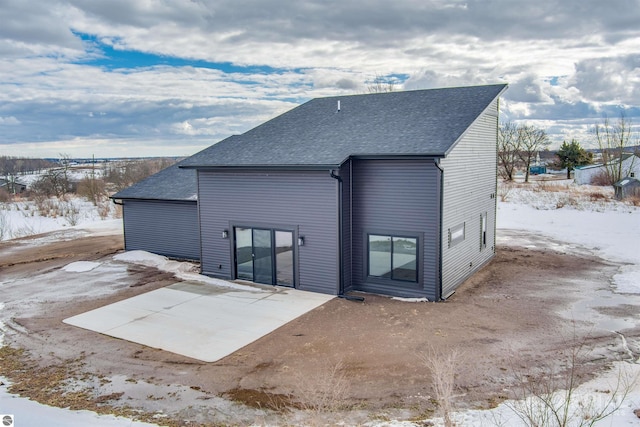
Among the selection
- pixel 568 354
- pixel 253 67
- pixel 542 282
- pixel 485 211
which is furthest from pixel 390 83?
pixel 568 354

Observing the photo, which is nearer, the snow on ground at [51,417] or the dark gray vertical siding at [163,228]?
the snow on ground at [51,417]

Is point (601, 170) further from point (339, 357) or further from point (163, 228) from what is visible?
point (339, 357)

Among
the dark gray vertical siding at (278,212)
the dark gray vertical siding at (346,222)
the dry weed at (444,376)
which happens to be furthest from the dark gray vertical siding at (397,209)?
the dry weed at (444,376)

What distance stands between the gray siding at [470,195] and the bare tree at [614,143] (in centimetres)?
2740

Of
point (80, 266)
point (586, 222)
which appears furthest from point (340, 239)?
point (586, 222)

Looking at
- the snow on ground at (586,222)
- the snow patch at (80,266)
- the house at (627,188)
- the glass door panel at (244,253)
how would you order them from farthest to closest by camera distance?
the house at (627,188), the snow on ground at (586,222), the snow patch at (80,266), the glass door panel at (244,253)

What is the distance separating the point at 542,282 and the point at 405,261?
431 cm

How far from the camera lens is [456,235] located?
38.5 ft

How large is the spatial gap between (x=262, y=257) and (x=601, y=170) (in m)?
39.5

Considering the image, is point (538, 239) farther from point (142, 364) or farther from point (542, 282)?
point (142, 364)

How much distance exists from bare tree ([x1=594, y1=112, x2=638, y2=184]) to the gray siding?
27402mm

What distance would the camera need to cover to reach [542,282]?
1247cm

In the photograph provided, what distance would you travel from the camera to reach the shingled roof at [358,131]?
11016mm

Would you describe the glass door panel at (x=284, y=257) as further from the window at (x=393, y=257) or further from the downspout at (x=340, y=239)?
the window at (x=393, y=257)
